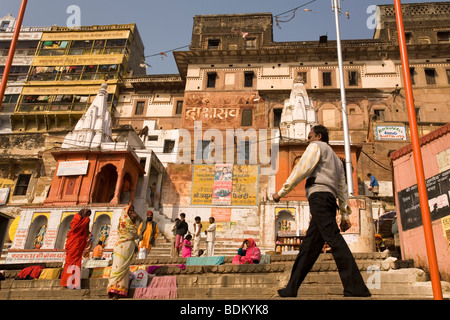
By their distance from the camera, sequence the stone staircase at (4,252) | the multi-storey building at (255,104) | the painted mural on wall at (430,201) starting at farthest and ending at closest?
1. the multi-storey building at (255,104)
2. the stone staircase at (4,252)
3. the painted mural on wall at (430,201)

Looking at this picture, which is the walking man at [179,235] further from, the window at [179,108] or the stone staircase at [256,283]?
the window at [179,108]

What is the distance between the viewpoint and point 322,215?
3850 mm

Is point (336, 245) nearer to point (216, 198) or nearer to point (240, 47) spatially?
point (216, 198)

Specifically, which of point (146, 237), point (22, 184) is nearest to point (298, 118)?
point (146, 237)

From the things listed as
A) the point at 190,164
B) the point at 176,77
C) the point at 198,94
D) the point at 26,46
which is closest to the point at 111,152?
the point at 190,164

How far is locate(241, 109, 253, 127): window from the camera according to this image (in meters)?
28.1

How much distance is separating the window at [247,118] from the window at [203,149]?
3.22 meters

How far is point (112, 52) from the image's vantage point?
119 ft

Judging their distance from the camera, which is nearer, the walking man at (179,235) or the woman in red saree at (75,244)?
the woman in red saree at (75,244)

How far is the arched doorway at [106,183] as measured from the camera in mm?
21766

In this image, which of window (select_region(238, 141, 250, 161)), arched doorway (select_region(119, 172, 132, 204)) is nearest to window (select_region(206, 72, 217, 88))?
window (select_region(238, 141, 250, 161))

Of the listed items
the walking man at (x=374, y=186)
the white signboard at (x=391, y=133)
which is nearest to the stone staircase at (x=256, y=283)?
the walking man at (x=374, y=186)

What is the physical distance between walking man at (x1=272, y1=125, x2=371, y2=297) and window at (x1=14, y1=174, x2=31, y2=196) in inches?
1077
